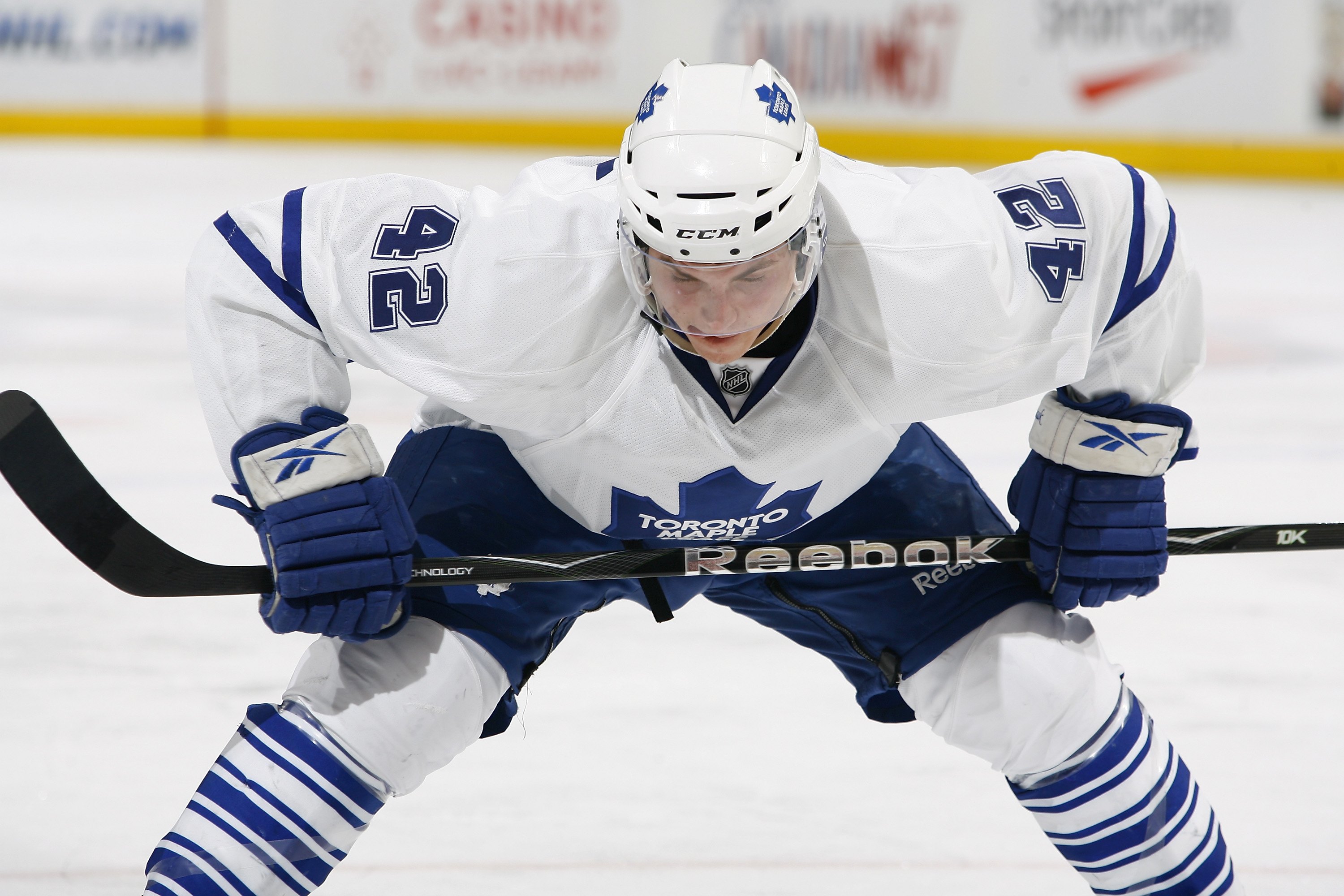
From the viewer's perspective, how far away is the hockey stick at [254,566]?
65.7 inches

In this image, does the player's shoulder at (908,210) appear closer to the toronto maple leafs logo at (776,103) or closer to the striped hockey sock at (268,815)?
the toronto maple leafs logo at (776,103)

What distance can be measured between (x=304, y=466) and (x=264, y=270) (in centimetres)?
Answer: 22

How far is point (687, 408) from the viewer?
167 centimetres

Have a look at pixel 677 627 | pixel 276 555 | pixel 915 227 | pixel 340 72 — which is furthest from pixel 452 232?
pixel 340 72

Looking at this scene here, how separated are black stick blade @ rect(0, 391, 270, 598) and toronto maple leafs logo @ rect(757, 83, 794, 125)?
750 mm

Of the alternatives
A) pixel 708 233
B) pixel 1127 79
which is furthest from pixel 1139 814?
pixel 1127 79

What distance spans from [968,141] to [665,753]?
6.36 m

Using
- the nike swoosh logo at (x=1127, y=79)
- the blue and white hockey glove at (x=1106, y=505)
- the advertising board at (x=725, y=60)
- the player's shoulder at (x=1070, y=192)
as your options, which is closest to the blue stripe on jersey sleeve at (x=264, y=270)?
the player's shoulder at (x=1070, y=192)

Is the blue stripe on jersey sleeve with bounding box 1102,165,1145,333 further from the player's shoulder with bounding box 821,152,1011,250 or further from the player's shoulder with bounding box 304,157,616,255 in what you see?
the player's shoulder with bounding box 304,157,616,255

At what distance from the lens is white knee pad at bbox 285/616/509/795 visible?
1.63m

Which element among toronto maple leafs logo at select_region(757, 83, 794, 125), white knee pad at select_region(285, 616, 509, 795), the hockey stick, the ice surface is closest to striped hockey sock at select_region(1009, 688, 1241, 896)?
the hockey stick

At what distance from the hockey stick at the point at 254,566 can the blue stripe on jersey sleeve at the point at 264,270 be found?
270mm

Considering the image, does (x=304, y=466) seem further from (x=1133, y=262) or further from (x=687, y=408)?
(x=1133, y=262)

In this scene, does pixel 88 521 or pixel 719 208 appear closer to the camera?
pixel 719 208
